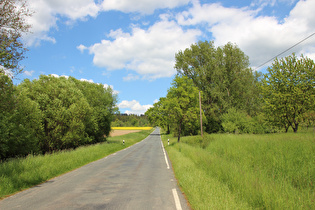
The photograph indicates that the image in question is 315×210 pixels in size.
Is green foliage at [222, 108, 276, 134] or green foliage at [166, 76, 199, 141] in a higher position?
green foliage at [166, 76, 199, 141]

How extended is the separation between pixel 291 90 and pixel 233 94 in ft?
46.1

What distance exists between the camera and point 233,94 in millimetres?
37688

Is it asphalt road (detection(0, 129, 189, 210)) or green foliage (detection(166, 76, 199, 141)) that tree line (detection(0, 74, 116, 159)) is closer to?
asphalt road (detection(0, 129, 189, 210))

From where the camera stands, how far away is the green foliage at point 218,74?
36750 millimetres

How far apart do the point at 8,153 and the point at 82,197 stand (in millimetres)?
15910

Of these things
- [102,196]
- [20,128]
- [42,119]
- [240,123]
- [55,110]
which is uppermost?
[55,110]

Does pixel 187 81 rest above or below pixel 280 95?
above

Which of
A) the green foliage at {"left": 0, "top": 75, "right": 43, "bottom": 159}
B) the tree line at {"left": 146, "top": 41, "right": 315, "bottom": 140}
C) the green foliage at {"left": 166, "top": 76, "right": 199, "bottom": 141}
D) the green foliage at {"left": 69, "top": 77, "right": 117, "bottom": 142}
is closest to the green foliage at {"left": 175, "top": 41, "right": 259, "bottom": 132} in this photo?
the tree line at {"left": 146, "top": 41, "right": 315, "bottom": 140}

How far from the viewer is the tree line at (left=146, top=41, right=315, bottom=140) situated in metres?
23.5

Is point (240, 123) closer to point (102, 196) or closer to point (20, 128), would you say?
point (20, 128)

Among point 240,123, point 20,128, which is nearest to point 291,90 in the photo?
point 240,123

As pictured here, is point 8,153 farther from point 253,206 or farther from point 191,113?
point 191,113

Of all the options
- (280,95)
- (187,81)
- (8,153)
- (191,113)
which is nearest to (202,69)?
(187,81)

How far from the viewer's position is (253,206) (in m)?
4.73
